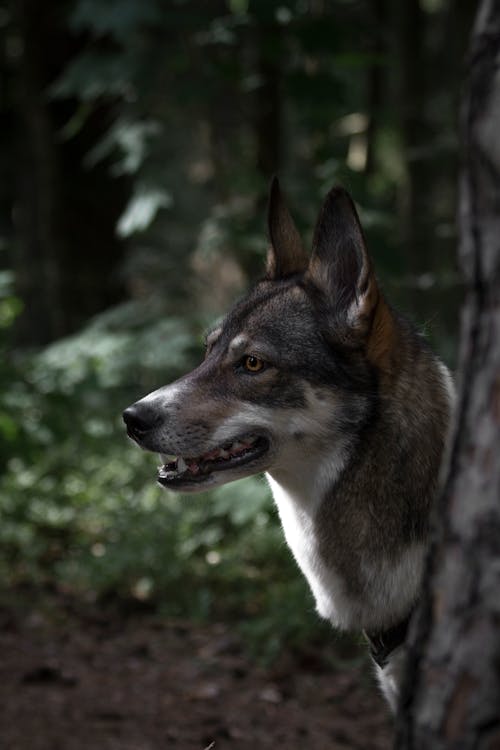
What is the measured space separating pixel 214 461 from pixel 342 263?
0.92m

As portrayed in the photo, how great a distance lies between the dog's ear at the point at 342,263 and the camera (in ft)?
11.1

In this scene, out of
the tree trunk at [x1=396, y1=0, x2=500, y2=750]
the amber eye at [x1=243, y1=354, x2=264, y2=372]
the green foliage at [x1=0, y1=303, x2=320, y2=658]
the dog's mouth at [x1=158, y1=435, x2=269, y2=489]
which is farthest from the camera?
the green foliage at [x1=0, y1=303, x2=320, y2=658]

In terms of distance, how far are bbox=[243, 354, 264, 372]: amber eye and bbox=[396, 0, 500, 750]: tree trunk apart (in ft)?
5.51

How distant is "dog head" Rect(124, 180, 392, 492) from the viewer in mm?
3521

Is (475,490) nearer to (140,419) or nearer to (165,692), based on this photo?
(140,419)

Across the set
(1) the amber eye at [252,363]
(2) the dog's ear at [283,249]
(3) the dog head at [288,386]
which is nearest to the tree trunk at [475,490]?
(3) the dog head at [288,386]

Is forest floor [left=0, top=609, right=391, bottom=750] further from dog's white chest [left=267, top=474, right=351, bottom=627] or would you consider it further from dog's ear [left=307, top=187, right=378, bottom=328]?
dog's ear [left=307, top=187, right=378, bottom=328]

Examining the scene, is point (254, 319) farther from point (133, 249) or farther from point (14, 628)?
point (133, 249)

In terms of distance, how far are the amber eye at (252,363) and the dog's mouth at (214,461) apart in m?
0.28

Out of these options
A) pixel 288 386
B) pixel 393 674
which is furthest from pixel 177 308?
pixel 393 674

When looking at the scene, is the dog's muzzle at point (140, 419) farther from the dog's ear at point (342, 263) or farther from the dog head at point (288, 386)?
the dog's ear at point (342, 263)

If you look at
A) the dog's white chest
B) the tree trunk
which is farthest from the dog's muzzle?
the tree trunk

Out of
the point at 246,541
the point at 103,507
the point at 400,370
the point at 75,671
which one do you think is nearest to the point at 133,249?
the point at 103,507

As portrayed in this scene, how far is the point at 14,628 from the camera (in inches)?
261
